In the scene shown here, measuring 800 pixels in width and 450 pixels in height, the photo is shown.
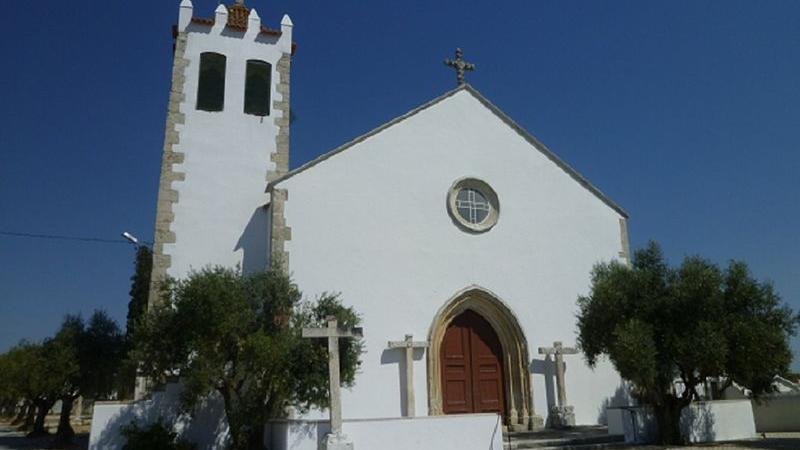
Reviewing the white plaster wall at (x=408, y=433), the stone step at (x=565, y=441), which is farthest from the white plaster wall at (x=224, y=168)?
the stone step at (x=565, y=441)

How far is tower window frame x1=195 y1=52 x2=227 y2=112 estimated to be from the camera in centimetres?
1806

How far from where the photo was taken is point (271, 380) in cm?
1181

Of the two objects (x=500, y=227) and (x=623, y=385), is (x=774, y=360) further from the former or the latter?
(x=500, y=227)

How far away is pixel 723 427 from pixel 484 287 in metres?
6.55

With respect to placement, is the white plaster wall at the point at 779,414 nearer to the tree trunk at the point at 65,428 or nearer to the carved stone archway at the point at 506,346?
the carved stone archway at the point at 506,346

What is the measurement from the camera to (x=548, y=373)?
16.4 meters

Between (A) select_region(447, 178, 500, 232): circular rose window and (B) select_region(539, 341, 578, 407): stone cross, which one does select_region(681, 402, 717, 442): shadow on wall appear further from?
(A) select_region(447, 178, 500, 232): circular rose window

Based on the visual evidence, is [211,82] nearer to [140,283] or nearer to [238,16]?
[238,16]

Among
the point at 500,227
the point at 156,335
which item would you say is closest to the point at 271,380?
the point at 156,335

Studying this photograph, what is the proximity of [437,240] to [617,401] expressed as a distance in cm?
671

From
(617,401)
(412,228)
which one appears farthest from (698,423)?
(412,228)

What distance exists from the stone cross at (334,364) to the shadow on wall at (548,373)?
672 cm

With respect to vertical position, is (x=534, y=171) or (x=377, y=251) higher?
(x=534, y=171)

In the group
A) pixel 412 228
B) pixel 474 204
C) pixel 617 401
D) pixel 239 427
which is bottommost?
pixel 239 427
